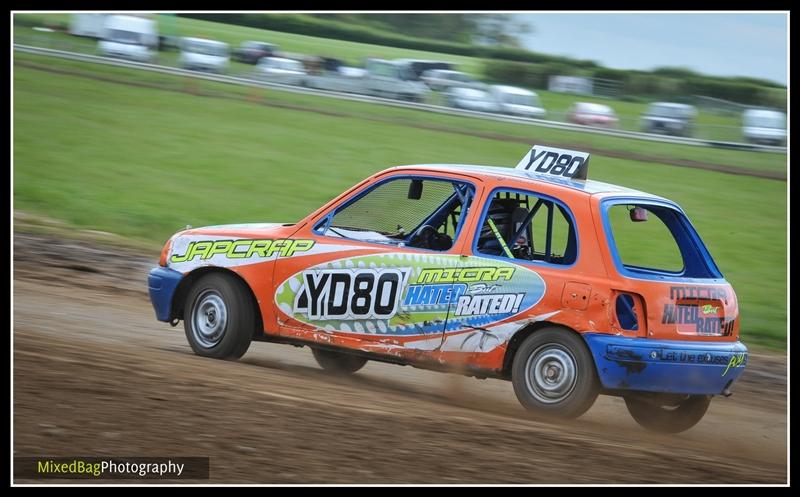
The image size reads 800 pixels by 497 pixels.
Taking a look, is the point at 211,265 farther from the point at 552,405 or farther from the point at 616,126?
the point at 616,126

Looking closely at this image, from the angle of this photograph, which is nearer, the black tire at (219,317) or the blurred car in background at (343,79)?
the black tire at (219,317)

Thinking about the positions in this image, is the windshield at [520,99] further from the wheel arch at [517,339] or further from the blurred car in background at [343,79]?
the wheel arch at [517,339]

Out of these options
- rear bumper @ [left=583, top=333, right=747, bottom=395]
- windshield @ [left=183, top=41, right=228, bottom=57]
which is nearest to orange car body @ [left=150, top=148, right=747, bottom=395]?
rear bumper @ [left=583, top=333, right=747, bottom=395]

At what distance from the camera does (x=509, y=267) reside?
24.6ft

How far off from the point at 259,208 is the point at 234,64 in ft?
20.6

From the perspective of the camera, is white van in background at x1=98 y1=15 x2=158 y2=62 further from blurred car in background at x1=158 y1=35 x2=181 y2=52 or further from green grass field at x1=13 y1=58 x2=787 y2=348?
green grass field at x1=13 y1=58 x2=787 y2=348

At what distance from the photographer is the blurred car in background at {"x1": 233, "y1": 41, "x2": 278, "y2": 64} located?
22.9 metres

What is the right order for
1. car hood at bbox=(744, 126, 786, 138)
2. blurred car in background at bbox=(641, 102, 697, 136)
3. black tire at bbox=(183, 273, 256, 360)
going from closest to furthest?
black tire at bbox=(183, 273, 256, 360) < car hood at bbox=(744, 126, 786, 138) < blurred car in background at bbox=(641, 102, 697, 136)

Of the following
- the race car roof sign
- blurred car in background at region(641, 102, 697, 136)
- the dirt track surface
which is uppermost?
blurred car in background at region(641, 102, 697, 136)

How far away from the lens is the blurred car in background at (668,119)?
22.9 metres

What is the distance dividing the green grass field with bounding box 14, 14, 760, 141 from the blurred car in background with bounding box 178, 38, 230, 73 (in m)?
0.26

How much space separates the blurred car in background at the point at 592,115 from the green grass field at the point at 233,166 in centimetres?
64

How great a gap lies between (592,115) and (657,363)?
55.7 ft

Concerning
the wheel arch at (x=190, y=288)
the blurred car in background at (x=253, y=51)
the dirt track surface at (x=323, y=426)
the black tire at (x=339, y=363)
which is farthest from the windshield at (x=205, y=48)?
the wheel arch at (x=190, y=288)
